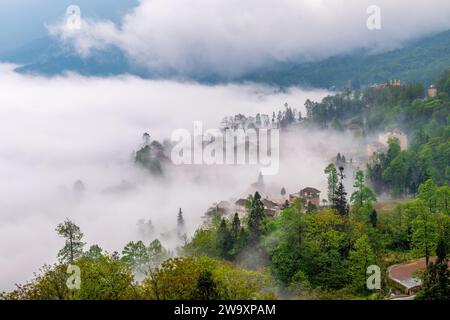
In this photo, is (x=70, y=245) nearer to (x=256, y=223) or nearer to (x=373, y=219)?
(x=256, y=223)

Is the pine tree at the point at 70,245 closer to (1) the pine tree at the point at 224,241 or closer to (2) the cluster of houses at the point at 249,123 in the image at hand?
(1) the pine tree at the point at 224,241

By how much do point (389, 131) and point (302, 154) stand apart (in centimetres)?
1775

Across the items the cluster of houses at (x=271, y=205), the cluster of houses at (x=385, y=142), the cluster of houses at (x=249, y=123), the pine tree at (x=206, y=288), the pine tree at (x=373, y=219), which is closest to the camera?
the pine tree at (x=206, y=288)

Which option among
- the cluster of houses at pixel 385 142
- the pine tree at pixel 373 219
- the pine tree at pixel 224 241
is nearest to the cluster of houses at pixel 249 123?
the cluster of houses at pixel 385 142

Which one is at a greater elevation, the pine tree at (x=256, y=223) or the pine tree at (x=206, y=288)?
the pine tree at (x=256, y=223)

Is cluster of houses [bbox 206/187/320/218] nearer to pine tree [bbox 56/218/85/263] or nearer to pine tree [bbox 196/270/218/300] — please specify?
pine tree [bbox 56/218/85/263]

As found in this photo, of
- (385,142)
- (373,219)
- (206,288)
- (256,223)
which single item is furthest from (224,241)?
(385,142)

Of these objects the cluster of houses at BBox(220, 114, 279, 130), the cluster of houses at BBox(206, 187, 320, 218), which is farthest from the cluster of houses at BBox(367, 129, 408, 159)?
the cluster of houses at BBox(220, 114, 279, 130)

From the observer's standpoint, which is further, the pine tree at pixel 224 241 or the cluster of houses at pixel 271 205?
the cluster of houses at pixel 271 205

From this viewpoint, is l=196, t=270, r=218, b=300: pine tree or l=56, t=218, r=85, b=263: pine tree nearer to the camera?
l=196, t=270, r=218, b=300: pine tree

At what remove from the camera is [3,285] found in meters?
71.1

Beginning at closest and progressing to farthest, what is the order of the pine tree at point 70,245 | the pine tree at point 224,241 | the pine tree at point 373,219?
the pine tree at point 70,245
the pine tree at point 373,219
the pine tree at point 224,241

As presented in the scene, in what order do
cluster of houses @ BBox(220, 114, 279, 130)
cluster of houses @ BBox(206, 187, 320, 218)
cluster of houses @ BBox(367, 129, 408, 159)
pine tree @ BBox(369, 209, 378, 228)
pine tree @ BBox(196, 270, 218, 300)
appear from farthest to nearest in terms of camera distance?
cluster of houses @ BBox(220, 114, 279, 130), cluster of houses @ BBox(367, 129, 408, 159), cluster of houses @ BBox(206, 187, 320, 218), pine tree @ BBox(369, 209, 378, 228), pine tree @ BBox(196, 270, 218, 300)
